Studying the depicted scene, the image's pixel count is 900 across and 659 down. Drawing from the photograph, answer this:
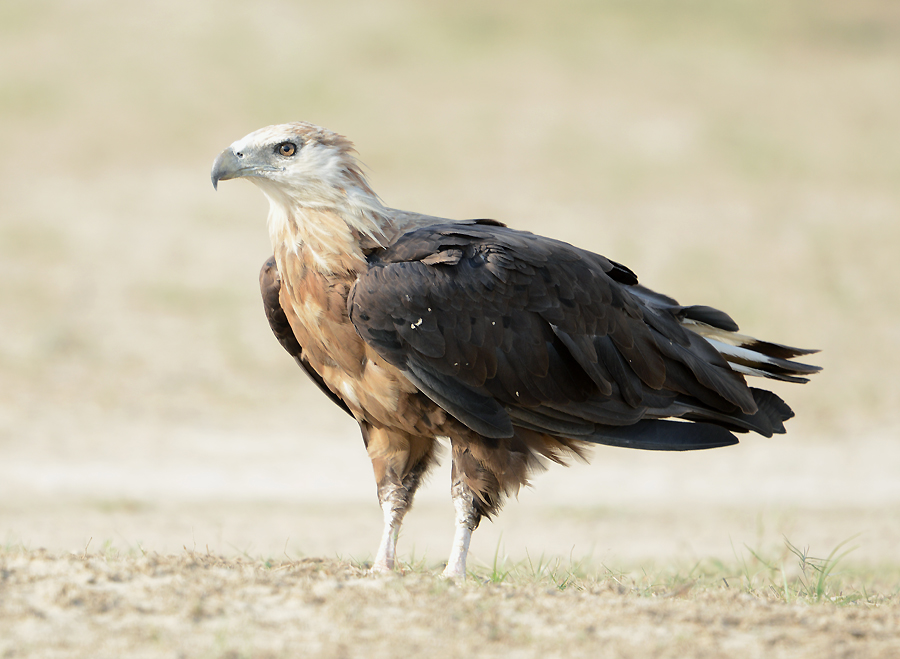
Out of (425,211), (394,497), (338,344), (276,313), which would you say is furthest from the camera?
(425,211)

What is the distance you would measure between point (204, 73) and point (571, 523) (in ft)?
60.5

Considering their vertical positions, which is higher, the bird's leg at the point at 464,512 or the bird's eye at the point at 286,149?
the bird's eye at the point at 286,149

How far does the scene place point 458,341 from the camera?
4504 millimetres

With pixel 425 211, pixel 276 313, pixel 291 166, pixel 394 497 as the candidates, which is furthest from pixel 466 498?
pixel 425 211

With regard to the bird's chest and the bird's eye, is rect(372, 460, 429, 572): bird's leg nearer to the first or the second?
the bird's chest

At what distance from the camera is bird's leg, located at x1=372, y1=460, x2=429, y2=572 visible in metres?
4.90

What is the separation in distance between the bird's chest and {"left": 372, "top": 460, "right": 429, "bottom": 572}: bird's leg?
0.42 metres

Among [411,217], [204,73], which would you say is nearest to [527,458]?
[411,217]

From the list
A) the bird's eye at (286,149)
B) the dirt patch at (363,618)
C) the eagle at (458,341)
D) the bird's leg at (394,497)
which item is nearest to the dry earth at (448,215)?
the dirt patch at (363,618)

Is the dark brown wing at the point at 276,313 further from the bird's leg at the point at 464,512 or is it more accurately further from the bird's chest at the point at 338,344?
the bird's leg at the point at 464,512

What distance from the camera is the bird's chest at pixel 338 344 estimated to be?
4.59m

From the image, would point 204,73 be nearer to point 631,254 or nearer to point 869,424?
point 631,254

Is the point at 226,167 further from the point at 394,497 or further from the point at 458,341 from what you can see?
the point at 394,497

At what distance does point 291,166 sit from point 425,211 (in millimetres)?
13730
